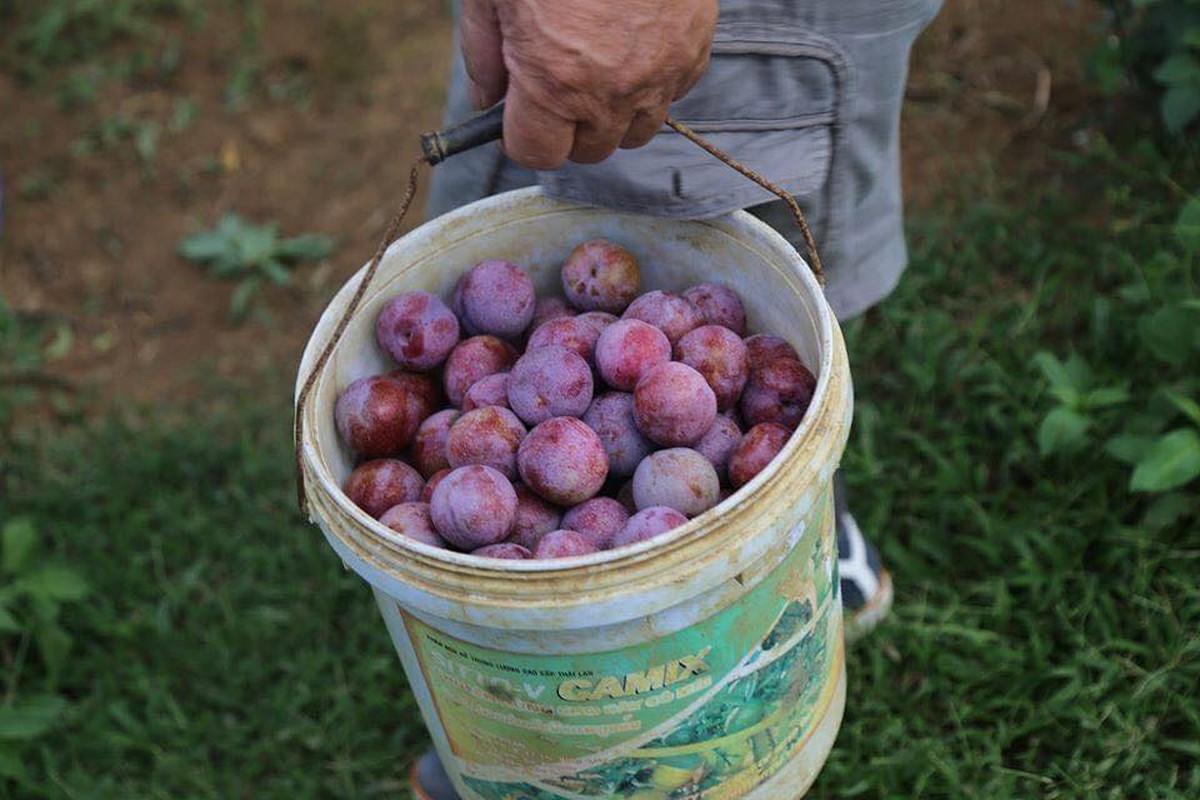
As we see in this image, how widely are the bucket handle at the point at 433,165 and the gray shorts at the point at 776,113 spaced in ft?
0.32

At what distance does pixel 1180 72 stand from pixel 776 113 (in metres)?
1.43

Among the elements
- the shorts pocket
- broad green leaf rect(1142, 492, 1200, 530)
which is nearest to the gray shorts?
the shorts pocket

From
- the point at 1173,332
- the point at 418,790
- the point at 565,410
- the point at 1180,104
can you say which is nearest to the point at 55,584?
the point at 418,790

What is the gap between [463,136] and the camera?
149 centimetres

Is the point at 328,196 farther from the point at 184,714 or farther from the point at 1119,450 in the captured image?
the point at 1119,450

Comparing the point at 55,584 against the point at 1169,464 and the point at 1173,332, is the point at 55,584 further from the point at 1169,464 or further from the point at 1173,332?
the point at 1173,332

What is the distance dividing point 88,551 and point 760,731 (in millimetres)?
1647

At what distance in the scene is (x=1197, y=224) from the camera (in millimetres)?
2215

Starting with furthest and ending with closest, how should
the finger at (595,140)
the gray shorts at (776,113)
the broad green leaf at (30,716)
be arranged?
the broad green leaf at (30,716) → the gray shorts at (776,113) → the finger at (595,140)

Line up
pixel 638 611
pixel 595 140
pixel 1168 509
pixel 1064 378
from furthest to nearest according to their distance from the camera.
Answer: pixel 1064 378
pixel 1168 509
pixel 595 140
pixel 638 611

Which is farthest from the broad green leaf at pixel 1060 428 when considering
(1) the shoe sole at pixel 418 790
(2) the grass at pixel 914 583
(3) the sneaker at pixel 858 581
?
(1) the shoe sole at pixel 418 790

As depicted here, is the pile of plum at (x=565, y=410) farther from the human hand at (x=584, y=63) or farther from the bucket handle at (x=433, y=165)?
the human hand at (x=584, y=63)

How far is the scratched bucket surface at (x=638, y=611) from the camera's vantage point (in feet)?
4.39

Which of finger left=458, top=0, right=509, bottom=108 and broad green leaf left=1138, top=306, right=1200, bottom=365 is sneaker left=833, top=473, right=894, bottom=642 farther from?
finger left=458, top=0, right=509, bottom=108
